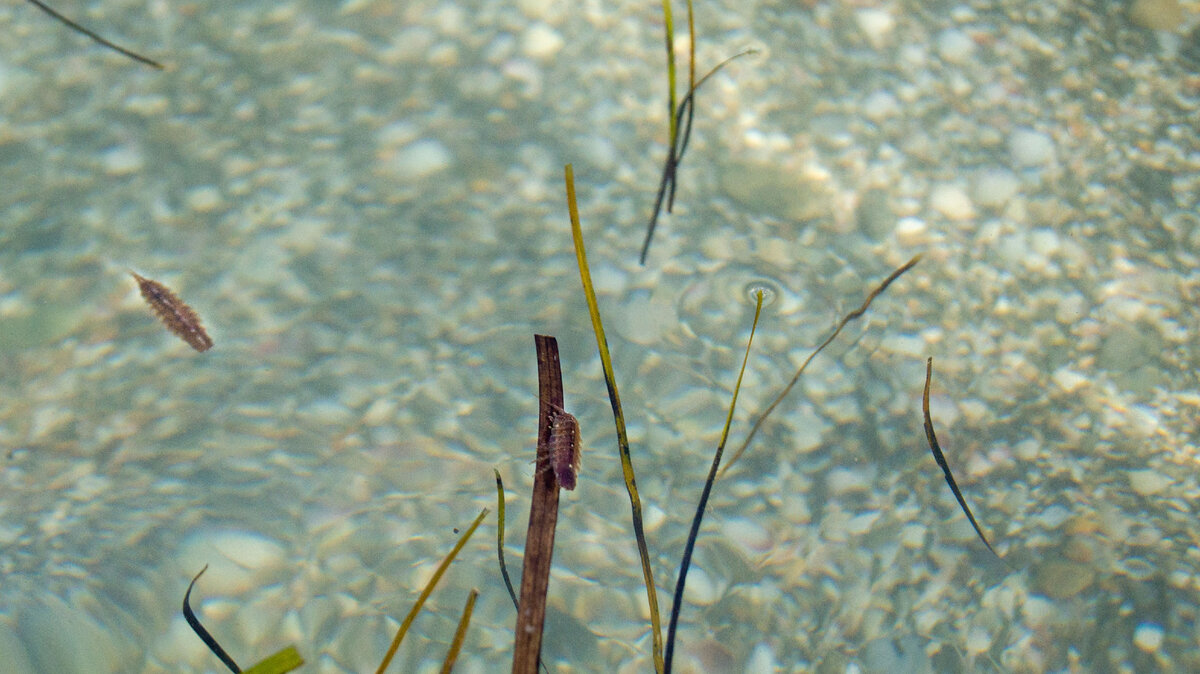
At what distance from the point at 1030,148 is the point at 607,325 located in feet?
3.94

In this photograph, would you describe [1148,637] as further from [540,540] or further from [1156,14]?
[1156,14]

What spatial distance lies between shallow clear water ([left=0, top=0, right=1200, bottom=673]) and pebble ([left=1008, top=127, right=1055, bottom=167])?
0.01 meters

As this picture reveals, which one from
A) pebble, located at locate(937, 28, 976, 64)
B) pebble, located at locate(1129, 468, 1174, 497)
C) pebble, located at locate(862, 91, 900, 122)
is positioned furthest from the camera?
pebble, located at locate(937, 28, 976, 64)

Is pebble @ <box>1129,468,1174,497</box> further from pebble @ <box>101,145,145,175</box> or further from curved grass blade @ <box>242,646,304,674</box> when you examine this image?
pebble @ <box>101,145,145,175</box>

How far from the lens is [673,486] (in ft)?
5.42

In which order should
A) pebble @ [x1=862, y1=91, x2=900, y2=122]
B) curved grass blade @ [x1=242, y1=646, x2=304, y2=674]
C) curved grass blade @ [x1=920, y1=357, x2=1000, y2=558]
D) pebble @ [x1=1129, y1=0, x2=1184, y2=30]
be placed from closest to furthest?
curved grass blade @ [x1=242, y1=646, x2=304, y2=674], curved grass blade @ [x1=920, y1=357, x2=1000, y2=558], pebble @ [x1=862, y1=91, x2=900, y2=122], pebble @ [x1=1129, y1=0, x2=1184, y2=30]

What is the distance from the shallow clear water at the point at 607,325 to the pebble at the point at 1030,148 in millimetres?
12

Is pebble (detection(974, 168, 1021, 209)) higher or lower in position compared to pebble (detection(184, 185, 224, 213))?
higher

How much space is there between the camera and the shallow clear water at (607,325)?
1525mm

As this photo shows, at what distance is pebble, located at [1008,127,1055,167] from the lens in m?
2.14

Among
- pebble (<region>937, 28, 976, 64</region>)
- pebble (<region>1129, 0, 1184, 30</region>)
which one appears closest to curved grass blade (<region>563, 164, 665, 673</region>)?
pebble (<region>937, 28, 976, 64</region>)

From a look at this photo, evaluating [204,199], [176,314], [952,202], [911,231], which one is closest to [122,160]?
[204,199]

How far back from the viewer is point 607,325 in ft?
5.98

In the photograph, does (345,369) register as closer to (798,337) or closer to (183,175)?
(183,175)
